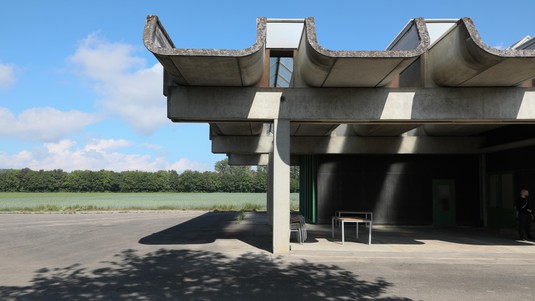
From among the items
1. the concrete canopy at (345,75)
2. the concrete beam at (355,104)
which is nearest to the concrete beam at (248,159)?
the concrete canopy at (345,75)

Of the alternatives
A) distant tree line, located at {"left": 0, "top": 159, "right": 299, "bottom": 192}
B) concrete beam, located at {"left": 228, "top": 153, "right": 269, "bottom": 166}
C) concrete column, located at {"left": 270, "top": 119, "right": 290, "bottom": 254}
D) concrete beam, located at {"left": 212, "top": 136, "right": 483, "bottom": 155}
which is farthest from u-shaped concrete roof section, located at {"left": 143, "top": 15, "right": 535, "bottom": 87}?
distant tree line, located at {"left": 0, "top": 159, "right": 299, "bottom": 192}

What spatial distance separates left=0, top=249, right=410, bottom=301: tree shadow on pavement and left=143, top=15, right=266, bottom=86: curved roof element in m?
4.18

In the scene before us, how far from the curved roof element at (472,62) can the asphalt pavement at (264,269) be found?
416cm

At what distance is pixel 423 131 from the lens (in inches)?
631

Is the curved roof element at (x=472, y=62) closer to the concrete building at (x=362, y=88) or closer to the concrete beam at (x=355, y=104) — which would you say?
the concrete building at (x=362, y=88)

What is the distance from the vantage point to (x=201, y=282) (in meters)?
6.70

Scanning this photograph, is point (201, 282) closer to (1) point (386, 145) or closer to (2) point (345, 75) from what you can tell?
(2) point (345, 75)

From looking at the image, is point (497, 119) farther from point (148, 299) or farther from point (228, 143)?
point (228, 143)

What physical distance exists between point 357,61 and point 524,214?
7920 mm

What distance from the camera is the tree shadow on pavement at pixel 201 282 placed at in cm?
586

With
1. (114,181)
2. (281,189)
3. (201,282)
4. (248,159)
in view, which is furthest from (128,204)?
(114,181)

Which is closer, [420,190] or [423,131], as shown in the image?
[423,131]

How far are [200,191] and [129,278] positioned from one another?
76.8m

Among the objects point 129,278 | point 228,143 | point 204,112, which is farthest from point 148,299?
point 228,143
